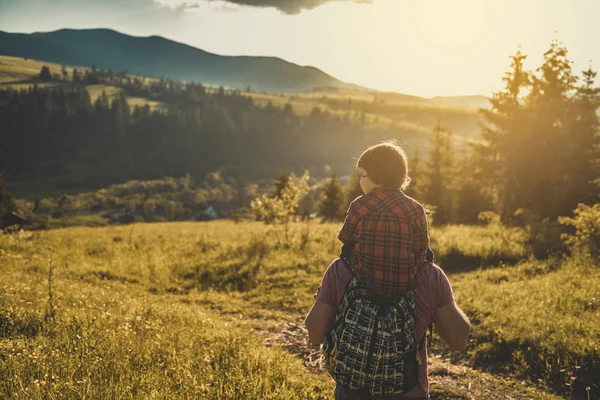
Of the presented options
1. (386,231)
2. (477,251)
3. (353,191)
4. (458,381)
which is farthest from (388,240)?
(353,191)

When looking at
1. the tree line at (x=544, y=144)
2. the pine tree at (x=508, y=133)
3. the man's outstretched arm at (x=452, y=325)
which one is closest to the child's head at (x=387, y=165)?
the man's outstretched arm at (x=452, y=325)

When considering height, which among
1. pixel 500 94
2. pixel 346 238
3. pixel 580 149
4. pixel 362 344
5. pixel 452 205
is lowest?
pixel 452 205

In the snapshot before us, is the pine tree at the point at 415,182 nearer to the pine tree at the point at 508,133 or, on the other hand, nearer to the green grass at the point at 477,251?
the pine tree at the point at 508,133

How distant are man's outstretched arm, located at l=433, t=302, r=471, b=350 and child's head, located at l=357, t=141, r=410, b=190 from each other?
3.22 ft

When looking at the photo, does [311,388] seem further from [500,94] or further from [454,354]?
[500,94]

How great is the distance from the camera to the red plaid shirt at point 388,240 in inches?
108

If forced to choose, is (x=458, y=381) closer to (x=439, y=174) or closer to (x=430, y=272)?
(x=430, y=272)

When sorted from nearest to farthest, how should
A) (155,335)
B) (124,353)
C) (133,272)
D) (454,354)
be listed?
1. (124,353)
2. (155,335)
3. (454,354)
4. (133,272)

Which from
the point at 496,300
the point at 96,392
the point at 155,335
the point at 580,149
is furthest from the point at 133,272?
the point at 580,149

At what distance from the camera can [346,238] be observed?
9.53ft

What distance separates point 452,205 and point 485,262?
23355 millimetres

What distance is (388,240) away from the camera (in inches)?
108

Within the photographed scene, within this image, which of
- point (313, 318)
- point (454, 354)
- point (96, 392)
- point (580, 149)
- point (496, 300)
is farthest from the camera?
point (580, 149)

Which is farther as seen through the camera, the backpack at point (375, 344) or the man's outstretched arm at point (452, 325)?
the man's outstretched arm at point (452, 325)
